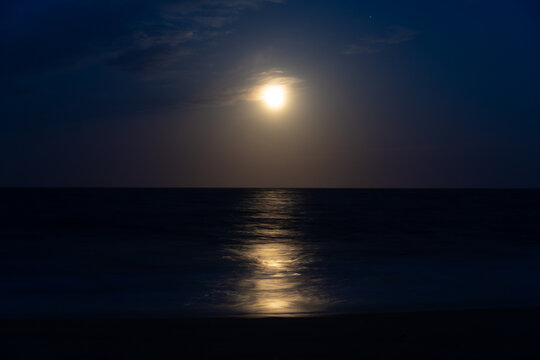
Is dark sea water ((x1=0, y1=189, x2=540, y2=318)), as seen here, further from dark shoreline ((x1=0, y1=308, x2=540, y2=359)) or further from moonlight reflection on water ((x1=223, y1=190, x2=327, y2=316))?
dark shoreline ((x1=0, y1=308, x2=540, y2=359))

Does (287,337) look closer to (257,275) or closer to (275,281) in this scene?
(275,281)

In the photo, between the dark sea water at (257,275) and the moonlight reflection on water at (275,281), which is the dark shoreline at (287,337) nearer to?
the dark sea water at (257,275)

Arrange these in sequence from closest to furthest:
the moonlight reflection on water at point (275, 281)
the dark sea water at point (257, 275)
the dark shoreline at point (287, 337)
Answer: the dark shoreline at point (287, 337)
the moonlight reflection on water at point (275, 281)
the dark sea water at point (257, 275)

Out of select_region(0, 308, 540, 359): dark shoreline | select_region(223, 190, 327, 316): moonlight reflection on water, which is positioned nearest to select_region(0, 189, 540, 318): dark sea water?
select_region(223, 190, 327, 316): moonlight reflection on water

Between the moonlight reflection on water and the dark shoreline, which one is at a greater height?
the moonlight reflection on water

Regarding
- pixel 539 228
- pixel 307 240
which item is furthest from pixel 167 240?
Result: pixel 539 228

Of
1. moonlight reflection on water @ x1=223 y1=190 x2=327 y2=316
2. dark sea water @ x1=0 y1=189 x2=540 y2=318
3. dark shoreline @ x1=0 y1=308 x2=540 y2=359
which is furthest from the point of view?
dark sea water @ x1=0 y1=189 x2=540 y2=318

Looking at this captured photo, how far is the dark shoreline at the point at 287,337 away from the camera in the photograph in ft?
14.3

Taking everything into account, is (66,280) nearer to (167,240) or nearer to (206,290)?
(206,290)

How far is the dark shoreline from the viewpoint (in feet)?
14.3

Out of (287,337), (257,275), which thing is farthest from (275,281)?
(287,337)

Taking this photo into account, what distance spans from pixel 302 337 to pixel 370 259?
10.5 metres

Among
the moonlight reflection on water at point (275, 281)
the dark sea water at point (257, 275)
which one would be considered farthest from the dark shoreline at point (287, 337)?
the moonlight reflection on water at point (275, 281)

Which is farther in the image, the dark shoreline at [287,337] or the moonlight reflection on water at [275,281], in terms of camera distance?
the moonlight reflection on water at [275,281]
